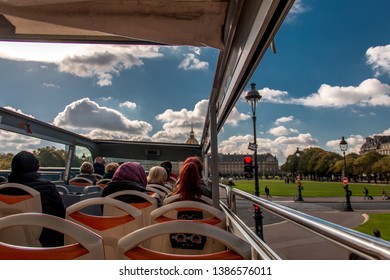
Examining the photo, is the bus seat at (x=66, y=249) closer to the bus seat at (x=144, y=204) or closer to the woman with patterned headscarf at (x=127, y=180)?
the bus seat at (x=144, y=204)

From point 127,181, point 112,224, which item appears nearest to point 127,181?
point 127,181

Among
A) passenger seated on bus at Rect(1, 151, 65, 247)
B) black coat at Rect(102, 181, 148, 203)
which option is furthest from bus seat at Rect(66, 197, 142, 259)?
black coat at Rect(102, 181, 148, 203)

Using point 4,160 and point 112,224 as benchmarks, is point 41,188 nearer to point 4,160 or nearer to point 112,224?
point 112,224

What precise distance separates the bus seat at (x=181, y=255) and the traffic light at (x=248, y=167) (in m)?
10.3

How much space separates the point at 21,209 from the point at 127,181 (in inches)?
38.4

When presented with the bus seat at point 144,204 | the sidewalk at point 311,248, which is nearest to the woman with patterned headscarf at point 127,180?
the bus seat at point 144,204

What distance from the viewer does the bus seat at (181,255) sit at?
86 cm

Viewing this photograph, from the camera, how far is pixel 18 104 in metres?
6.14

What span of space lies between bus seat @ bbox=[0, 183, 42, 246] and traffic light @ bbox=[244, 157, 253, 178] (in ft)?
30.6

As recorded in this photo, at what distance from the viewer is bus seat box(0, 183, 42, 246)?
1.63 meters

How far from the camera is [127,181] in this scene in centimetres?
290

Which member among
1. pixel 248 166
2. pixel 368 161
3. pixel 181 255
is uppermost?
pixel 368 161
